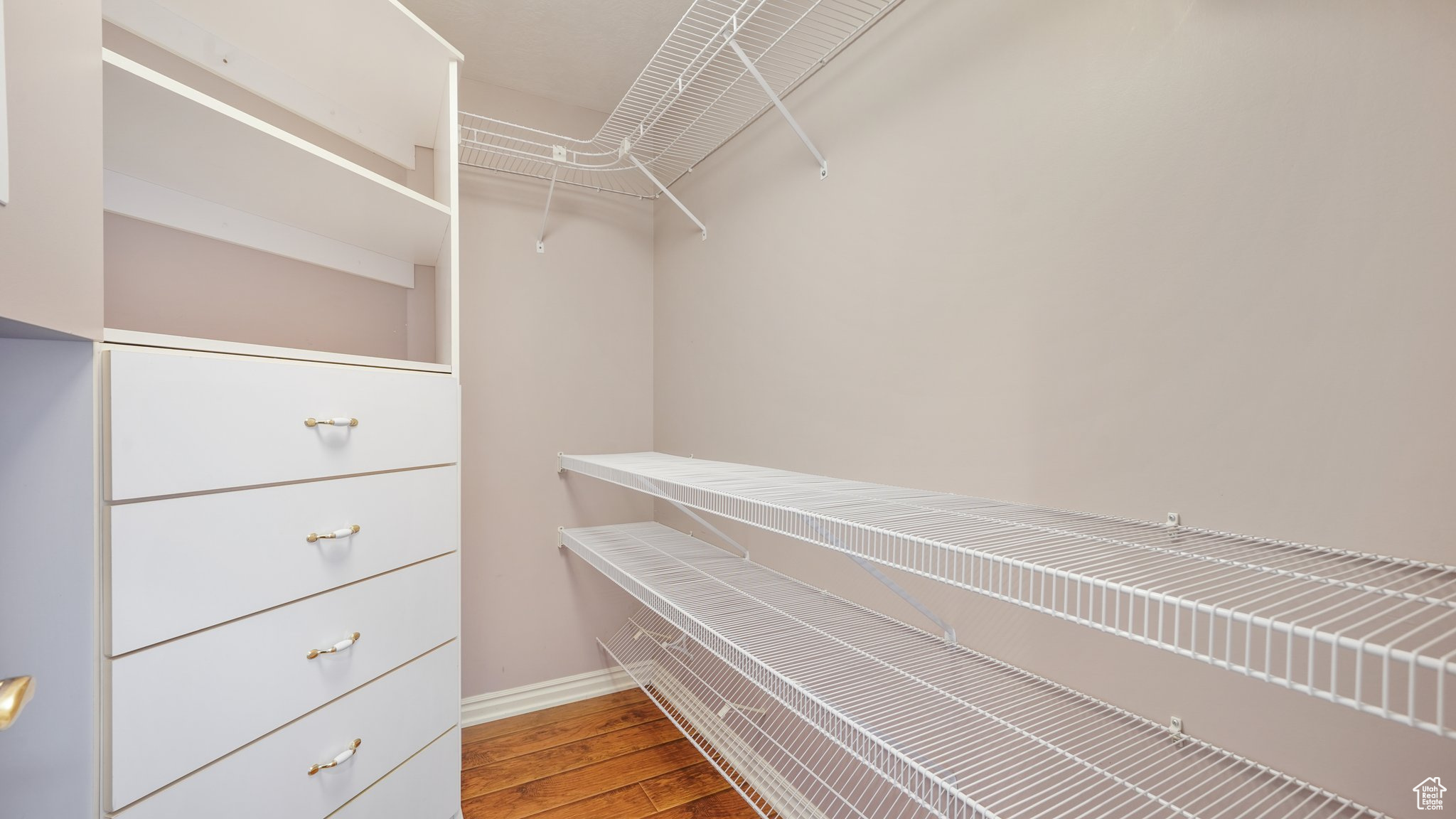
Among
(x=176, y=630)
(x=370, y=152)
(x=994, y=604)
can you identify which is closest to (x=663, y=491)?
(x=994, y=604)

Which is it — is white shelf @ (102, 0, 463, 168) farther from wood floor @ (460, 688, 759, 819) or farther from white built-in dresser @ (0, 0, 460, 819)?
wood floor @ (460, 688, 759, 819)

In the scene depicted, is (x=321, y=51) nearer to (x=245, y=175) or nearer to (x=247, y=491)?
(x=245, y=175)

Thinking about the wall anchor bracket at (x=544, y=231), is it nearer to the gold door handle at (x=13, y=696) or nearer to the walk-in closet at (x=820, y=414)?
the walk-in closet at (x=820, y=414)

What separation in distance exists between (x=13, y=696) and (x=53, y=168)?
1.74ft

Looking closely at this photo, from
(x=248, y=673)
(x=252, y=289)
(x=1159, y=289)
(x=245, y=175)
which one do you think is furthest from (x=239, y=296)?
(x=1159, y=289)

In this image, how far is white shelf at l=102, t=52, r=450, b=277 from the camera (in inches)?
36.4

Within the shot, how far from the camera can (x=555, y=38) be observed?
5.52 feet

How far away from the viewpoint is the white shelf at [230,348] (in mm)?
847

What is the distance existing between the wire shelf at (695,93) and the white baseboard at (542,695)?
172cm

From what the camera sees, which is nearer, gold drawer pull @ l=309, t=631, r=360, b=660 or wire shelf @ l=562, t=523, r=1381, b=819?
wire shelf @ l=562, t=523, r=1381, b=819

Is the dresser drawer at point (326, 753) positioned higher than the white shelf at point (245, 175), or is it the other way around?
the white shelf at point (245, 175)

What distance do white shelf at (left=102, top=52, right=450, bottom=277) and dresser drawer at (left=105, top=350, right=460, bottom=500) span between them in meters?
0.39

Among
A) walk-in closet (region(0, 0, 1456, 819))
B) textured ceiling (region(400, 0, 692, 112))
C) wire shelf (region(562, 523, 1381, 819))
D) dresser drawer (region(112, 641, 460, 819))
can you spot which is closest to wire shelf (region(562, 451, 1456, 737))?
walk-in closet (region(0, 0, 1456, 819))

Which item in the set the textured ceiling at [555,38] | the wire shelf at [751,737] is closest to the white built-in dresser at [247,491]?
the textured ceiling at [555,38]
